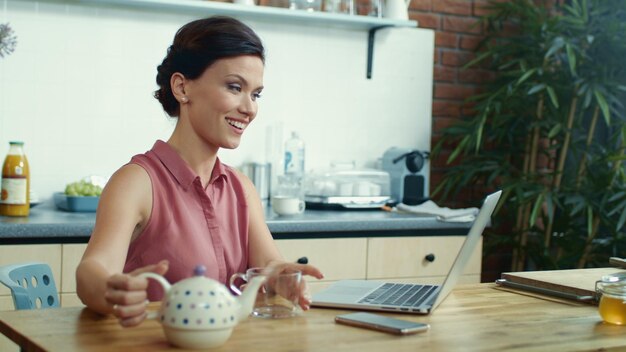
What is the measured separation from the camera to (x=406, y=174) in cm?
414

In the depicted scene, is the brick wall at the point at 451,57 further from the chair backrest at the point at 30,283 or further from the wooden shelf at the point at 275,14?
the chair backrest at the point at 30,283

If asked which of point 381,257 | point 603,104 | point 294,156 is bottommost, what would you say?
point 381,257

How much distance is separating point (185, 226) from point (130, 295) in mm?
689

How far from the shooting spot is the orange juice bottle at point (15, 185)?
126 inches

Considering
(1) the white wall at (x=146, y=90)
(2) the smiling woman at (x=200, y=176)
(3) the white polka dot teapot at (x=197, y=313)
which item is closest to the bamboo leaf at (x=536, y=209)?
(1) the white wall at (x=146, y=90)

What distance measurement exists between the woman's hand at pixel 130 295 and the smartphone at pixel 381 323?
406mm

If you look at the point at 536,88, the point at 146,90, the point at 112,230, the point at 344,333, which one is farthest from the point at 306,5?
the point at 344,333

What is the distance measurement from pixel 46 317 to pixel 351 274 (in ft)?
6.49

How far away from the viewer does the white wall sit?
3613mm

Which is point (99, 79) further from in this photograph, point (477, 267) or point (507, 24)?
point (507, 24)

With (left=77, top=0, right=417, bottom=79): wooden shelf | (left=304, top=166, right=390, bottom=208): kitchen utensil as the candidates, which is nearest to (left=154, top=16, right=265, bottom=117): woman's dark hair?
(left=77, top=0, right=417, bottom=79): wooden shelf

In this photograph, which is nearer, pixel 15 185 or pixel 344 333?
pixel 344 333

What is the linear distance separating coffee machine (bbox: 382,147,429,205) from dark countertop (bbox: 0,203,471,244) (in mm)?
241

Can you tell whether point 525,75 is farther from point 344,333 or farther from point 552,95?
point 344,333
